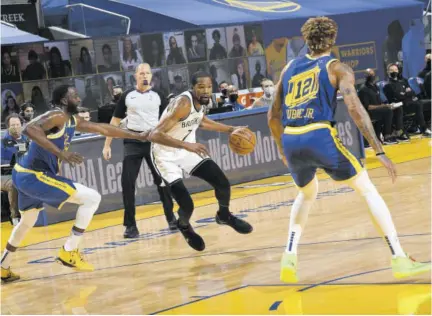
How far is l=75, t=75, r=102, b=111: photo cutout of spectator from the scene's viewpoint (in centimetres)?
1944

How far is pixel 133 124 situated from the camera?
41.0 feet

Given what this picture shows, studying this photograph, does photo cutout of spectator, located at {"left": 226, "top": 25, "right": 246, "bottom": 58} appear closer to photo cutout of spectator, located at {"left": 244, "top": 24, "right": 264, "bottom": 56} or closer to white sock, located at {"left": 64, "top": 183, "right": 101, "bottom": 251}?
photo cutout of spectator, located at {"left": 244, "top": 24, "right": 264, "bottom": 56}

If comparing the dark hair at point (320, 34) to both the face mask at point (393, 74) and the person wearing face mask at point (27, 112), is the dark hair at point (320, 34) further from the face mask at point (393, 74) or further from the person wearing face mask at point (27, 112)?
the face mask at point (393, 74)

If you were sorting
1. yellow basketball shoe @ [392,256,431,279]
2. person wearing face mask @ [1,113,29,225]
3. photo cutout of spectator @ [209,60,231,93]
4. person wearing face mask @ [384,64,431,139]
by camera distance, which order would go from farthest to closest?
photo cutout of spectator @ [209,60,231,93], person wearing face mask @ [384,64,431,139], person wearing face mask @ [1,113,29,225], yellow basketball shoe @ [392,256,431,279]

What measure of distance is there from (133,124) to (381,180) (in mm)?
4560

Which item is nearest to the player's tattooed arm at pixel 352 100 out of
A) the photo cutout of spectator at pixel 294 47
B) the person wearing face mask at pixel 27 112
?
the person wearing face mask at pixel 27 112

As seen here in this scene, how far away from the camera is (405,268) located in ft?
25.7

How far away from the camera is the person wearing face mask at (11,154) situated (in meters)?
14.2

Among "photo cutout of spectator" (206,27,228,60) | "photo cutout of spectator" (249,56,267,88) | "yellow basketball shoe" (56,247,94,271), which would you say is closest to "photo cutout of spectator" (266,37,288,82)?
"photo cutout of spectator" (249,56,267,88)

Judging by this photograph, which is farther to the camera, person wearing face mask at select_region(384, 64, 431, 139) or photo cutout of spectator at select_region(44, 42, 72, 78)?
person wearing face mask at select_region(384, 64, 431, 139)

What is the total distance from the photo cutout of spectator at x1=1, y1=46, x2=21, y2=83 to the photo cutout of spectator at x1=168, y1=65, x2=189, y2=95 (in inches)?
136

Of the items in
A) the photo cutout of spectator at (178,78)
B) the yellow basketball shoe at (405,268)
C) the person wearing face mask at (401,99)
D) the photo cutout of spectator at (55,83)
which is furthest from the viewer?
the person wearing face mask at (401,99)

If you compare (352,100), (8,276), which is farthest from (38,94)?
(352,100)

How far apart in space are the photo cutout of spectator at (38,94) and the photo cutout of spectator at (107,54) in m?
1.33
